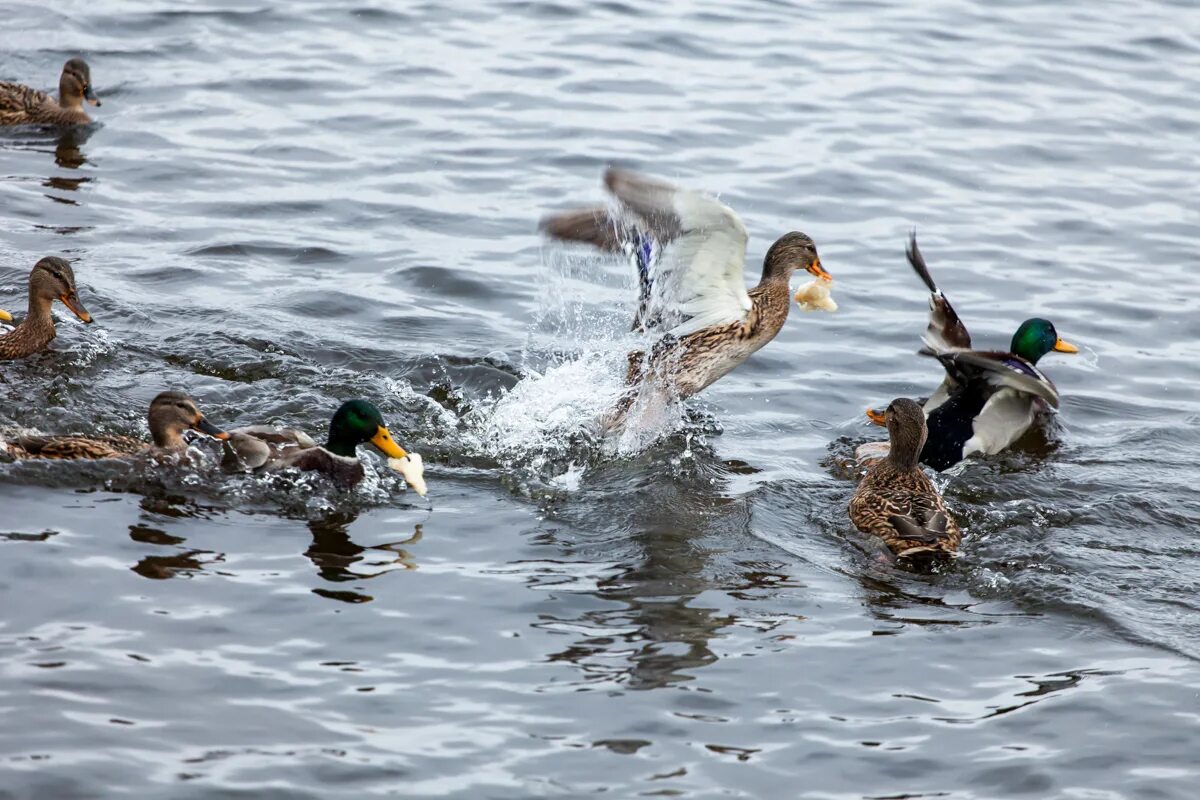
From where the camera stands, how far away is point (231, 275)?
34.4ft

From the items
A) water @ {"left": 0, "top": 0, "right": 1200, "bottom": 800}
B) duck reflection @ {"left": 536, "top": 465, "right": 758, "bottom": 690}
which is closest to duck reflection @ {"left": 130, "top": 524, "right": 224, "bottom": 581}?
water @ {"left": 0, "top": 0, "right": 1200, "bottom": 800}

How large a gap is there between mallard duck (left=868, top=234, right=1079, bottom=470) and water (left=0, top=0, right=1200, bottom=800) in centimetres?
22

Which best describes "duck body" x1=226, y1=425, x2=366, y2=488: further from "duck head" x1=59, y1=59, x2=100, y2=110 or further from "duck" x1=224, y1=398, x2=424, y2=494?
"duck head" x1=59, y1=59, x2=100, y2=110

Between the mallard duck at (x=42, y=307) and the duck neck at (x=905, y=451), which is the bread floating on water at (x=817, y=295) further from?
the mallard duck at (x=42, y=307)

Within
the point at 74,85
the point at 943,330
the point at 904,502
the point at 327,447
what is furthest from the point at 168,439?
the point at 74,85

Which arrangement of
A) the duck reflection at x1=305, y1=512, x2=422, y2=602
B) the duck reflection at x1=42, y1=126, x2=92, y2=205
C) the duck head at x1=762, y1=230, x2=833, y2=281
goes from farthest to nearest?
the duck reflection at x1=42, y1=126, x2=92, y2=205 → the duck head at x1=762, y1=230, x2=833, y2=281 → the duck reflection at x1=305, y1=512, x2=422, y2=602

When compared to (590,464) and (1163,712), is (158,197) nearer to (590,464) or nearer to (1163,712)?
(590,464)

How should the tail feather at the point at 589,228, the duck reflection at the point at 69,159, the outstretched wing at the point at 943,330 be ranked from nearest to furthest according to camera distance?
the tail feather at the point at 589,228, the outstretched wing at the point at 943,330, the duck reflection at the point at 69,159

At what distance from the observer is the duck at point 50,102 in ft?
42.2

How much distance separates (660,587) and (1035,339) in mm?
4120

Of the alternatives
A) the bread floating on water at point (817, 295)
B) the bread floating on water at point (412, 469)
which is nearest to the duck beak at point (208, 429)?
the bread floating on water at point (412, 469)

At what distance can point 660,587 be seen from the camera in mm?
6805

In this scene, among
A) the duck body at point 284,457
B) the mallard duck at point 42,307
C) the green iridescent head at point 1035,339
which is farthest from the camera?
the green iridescent head at point 1035,339

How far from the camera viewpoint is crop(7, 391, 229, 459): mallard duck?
7277mm
